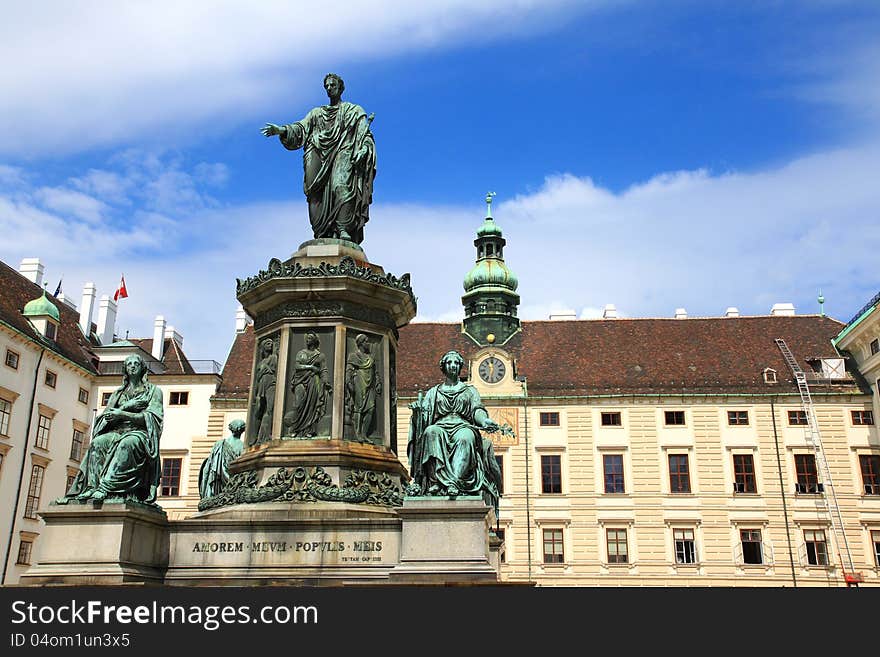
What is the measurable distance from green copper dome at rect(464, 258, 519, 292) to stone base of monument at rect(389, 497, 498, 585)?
48.9 meters

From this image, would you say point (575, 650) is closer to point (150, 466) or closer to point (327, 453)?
point (327, 453)

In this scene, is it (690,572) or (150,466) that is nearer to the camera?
(150,466)

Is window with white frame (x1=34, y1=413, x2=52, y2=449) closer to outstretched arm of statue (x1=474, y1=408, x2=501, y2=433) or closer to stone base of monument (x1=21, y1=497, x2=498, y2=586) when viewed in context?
stone base of monument (x1=21, y1=497, x2=498, y2=586)

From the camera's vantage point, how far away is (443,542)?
10523mm

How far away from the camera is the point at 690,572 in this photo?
154ft

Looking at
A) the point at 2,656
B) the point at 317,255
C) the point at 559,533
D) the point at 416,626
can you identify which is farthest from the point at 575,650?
the point at 559,533

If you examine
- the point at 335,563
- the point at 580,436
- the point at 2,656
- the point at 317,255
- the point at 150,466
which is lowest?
the point at 2,656

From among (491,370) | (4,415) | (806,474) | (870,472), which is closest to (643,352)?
(491,370)

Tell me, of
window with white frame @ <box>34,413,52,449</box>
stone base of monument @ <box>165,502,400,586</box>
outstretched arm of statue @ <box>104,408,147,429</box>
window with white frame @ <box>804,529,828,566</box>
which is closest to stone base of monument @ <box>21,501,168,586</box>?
stone base of monument @ <box>165,502,400,586</box>

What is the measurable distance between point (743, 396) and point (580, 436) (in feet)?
30.4

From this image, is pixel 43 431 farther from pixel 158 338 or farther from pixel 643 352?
pixel 643 352

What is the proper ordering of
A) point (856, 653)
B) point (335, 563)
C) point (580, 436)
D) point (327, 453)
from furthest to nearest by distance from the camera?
point (580, 436)
point (327, 453)
point (335, 563)
point (856, 653)

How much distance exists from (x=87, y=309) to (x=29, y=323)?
969cm

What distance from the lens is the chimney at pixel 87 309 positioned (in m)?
58.1
